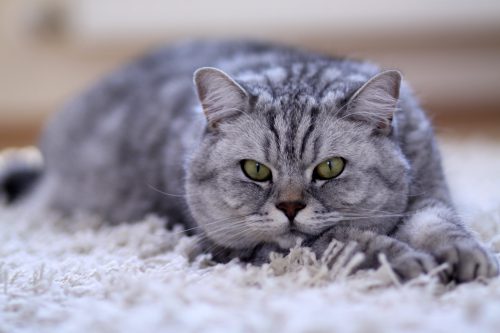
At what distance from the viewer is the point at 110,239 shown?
5.30 ft

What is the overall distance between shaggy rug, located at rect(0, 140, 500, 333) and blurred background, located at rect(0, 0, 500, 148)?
98.0 inches

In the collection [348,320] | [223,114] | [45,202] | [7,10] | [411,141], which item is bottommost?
[45,202]

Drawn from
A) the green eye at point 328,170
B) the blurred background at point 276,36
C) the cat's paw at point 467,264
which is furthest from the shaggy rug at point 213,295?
the blurred background at point 276,36

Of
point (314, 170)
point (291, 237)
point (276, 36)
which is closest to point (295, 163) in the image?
point (314, 170)

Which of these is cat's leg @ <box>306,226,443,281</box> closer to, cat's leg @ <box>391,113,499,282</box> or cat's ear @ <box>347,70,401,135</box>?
cat's leg @ <box>391,113,499,282</box>

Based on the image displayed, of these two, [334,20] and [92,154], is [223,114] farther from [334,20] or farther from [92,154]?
[334,20]

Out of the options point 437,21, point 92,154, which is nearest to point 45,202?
point 92,154

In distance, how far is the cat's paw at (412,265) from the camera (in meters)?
1.10

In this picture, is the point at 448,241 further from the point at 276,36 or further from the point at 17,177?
the point at 276,36

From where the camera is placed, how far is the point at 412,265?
43.5 inches

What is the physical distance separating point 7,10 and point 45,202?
7.98 feet

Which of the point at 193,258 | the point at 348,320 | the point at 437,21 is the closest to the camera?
the point at 348,320

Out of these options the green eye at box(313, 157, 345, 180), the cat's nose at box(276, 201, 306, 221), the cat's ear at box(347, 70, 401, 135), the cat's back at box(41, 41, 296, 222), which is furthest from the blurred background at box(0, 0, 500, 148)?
the cat's nose at box(276, 201, 306, 221)

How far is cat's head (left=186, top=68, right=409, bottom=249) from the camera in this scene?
50.6 inches
